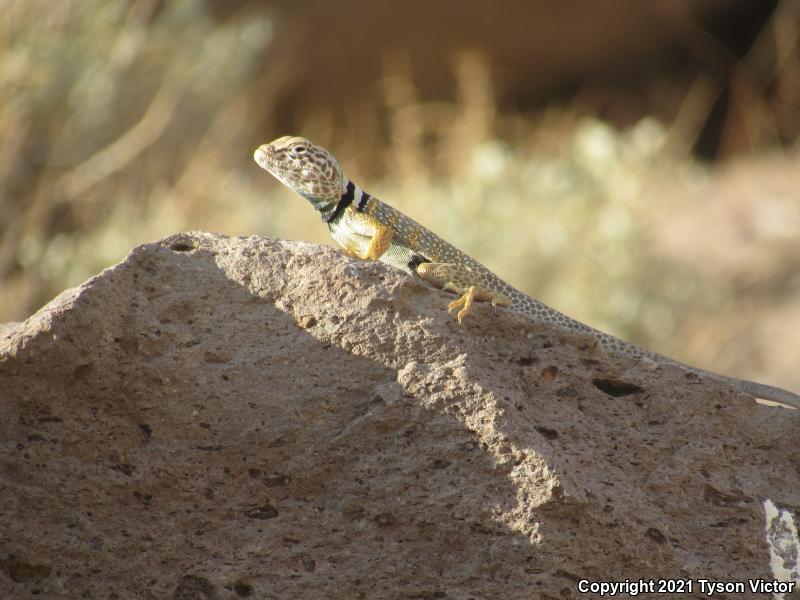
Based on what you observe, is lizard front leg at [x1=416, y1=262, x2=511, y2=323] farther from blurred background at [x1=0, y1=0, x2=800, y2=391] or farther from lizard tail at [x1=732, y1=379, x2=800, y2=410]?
blurred background at [x1=0, y1=0, x2=800, y2=391]

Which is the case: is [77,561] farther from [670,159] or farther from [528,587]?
[670,159]

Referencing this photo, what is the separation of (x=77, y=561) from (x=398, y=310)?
4.17 feet

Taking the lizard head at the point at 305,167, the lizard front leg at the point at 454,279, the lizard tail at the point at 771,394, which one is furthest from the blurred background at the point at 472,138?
the lizard tail at the point at 771,394

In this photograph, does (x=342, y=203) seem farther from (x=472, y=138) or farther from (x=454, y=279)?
(x=472, y=138)

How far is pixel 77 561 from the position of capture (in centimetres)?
308

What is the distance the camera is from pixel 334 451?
10.8ft

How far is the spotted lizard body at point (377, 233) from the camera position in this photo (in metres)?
4.30

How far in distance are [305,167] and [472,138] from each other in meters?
8.79

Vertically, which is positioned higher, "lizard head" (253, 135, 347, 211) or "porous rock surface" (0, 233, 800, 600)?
"lizard head" (253, 135, 347, 211)

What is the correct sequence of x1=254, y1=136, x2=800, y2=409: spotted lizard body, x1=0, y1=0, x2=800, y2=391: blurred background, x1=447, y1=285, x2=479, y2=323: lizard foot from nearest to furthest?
1. x1=447, y1=285, x2=479, y2=323: lizard foot
2. x1=254, y1=136, x2=800, y2=409: spotted lizard body
3. x1=0, y1=0, x2=800, y2=391: blurred background

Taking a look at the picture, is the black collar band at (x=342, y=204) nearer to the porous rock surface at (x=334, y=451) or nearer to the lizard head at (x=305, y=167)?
the lizard head at (x=305, y=167)

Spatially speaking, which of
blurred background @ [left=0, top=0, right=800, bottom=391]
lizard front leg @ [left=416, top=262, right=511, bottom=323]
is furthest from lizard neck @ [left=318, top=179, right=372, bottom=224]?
blurred background @ [left=0, top=0, right=800, bottom=391]

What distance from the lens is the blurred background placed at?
355 inches

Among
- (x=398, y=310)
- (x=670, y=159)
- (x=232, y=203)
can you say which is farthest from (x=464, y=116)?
(x=398, y=310)
